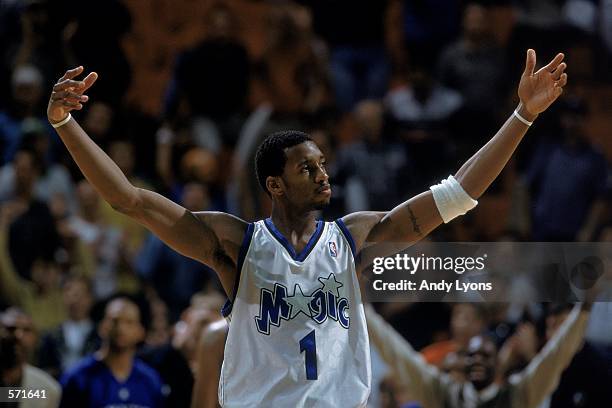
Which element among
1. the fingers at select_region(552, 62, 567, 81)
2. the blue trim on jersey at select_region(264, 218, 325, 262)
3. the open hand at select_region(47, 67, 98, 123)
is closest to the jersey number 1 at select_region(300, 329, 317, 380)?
the blue trim on jersey at select_region(264, 218, 325, 262)

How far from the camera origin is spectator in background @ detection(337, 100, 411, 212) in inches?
326

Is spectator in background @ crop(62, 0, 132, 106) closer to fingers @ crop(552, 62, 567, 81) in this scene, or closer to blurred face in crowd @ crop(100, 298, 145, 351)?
blurred face in crowd @ crop(100, 298, 145, 351)

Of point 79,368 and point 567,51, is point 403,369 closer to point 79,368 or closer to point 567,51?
point 79,368

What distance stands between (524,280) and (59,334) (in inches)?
127

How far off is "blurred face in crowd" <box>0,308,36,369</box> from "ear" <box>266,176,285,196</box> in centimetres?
297

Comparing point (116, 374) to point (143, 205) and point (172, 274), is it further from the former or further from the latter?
point (143, 205)

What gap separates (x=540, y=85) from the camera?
3.98m

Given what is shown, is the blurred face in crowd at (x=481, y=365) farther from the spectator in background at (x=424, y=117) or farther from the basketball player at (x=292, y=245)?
the spectator in background at (x=424, y=117)

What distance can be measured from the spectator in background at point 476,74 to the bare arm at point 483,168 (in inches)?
187

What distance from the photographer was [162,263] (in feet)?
26.3

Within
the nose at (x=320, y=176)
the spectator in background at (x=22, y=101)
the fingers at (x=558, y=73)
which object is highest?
the spectator in background at (x=22, y=101)

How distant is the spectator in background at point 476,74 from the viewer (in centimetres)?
880

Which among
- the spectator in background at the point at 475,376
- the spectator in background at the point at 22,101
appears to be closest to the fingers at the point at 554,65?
the spectator in background at the point at 475,376

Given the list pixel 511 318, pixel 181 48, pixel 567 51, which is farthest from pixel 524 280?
pixel 181 48
